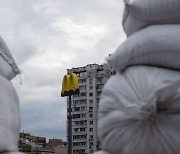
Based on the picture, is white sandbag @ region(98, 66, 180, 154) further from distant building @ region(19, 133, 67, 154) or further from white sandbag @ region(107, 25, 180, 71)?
distant building @ region(19, 133, 67, 154)

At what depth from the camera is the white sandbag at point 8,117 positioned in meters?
3.19

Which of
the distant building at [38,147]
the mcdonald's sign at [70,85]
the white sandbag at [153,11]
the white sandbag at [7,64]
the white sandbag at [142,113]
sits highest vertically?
the distant building at [38,147]

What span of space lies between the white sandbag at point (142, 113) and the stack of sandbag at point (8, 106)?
0.58 metres

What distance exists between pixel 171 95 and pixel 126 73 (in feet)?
1.62

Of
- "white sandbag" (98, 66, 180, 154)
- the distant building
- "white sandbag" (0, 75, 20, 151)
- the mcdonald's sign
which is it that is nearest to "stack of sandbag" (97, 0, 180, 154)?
"white sandbag" (98, 66, 180, 154)

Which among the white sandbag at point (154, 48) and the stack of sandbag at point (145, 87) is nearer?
the stack of sandbag at point (145, 87)

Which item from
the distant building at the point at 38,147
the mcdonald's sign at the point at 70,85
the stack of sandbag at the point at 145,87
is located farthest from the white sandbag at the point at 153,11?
the distant building at the point at 38,147

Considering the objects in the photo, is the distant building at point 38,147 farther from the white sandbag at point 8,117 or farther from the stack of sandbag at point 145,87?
the stack of sandbag at point 145,87

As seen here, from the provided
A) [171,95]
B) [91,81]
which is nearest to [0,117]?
[171,95]

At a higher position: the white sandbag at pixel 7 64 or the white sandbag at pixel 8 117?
the white sandbag at pixel 7 64

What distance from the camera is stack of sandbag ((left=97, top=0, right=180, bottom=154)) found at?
3.00 m

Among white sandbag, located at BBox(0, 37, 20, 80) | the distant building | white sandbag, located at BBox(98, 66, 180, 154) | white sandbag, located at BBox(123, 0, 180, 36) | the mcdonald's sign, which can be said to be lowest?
white sandbag, located at BBox(98, 66, 180, 154)

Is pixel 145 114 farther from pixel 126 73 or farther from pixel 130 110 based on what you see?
pixel 126 73

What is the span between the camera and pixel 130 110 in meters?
2.91
